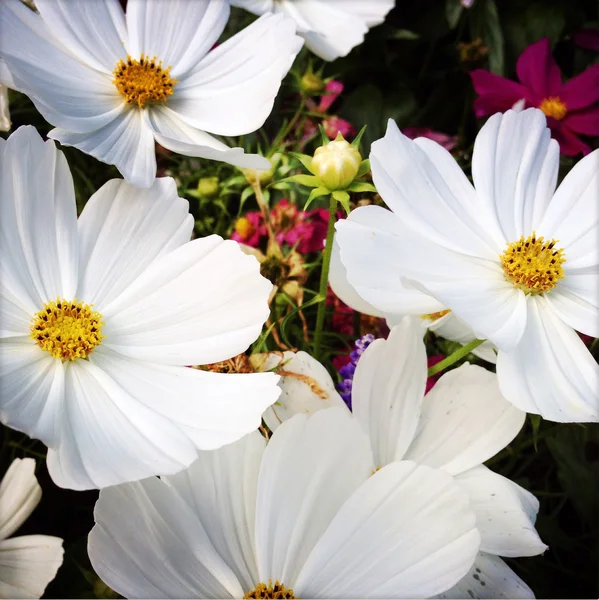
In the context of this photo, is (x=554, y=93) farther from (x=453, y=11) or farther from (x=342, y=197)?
(x=342, y=197)

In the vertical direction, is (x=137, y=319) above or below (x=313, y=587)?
above

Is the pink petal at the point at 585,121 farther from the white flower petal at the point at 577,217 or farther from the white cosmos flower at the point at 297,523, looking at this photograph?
the white cosmos flower at the point at 297,523

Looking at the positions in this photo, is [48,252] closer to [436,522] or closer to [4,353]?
[4,353]

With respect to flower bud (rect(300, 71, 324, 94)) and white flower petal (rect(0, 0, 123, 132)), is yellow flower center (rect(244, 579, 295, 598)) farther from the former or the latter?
flower bud (rect(300, 71, 324, 94))

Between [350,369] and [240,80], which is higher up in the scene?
[240,80]

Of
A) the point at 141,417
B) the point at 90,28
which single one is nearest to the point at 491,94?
the point at 90,28

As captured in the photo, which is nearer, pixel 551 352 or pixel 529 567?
pixel 551 352

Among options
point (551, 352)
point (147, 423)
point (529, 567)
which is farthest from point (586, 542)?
point (147, 423)
